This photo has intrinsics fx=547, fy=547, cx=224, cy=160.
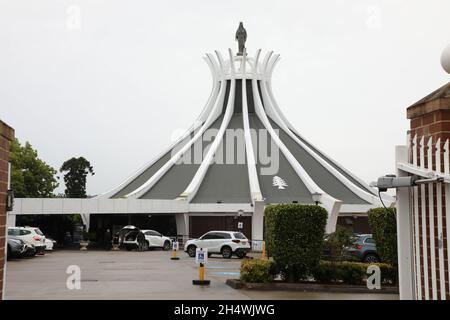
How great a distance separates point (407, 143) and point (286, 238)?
956 centimetres

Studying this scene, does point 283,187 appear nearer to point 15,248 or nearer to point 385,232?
point 15,248

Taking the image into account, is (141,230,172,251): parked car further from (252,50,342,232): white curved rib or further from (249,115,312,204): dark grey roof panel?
(252,50,342,232): white curved rib

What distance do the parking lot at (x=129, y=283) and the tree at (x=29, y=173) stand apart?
26.7 metres

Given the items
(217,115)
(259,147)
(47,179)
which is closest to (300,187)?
(259,147)

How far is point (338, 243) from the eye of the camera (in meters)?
15.4

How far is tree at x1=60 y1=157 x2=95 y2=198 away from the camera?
76387 millimetres

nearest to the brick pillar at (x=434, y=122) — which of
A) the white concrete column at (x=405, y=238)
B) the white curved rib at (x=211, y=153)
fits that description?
the white concrete column at (x=405, y=238)

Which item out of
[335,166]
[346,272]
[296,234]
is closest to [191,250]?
[346,272]

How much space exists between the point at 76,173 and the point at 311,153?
42.9 metres

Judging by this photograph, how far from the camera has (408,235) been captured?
215 inches

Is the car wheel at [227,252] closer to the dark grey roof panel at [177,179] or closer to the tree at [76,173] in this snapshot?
the dark grey roof panel at [177,179]

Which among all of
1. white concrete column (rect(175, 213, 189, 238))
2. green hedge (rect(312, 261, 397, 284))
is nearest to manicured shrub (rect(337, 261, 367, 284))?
green hedge (rect(312, 261, 397, 284))

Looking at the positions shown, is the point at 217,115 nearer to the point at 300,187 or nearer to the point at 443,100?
the point at 300,187

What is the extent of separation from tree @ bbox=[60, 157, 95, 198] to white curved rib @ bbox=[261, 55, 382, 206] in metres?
35.6
